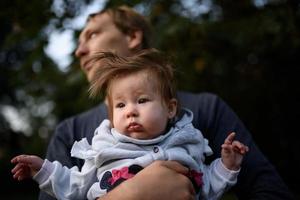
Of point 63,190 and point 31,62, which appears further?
point 31,62

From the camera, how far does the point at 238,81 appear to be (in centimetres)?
478

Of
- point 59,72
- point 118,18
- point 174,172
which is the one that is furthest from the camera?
point 59,72

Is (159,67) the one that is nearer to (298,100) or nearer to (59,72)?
(59,72)

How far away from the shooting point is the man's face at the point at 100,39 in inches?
110

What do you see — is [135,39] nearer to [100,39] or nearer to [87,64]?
[100,39]

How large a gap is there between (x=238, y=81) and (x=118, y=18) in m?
2.25

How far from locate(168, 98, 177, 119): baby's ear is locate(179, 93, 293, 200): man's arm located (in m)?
0.31

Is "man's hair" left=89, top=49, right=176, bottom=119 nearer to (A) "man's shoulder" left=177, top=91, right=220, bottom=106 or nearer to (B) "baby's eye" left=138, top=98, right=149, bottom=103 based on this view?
(B) "baby's eye" left=138, top=98, right=149, bottom=103

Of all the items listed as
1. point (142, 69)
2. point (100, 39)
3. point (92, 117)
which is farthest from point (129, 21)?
point (142, 69)

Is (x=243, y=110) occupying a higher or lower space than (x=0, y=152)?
higher

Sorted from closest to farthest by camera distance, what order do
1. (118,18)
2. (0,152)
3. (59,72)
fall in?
(118,18) → (59,72) → (0,152)

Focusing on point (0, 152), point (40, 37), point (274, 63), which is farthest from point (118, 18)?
point (0, 152)

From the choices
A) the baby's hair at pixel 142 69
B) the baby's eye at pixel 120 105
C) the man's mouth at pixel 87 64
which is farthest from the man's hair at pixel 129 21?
the baby's eye at pixel 120 105

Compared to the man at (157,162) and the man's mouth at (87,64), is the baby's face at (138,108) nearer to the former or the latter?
the man at (157,162)
